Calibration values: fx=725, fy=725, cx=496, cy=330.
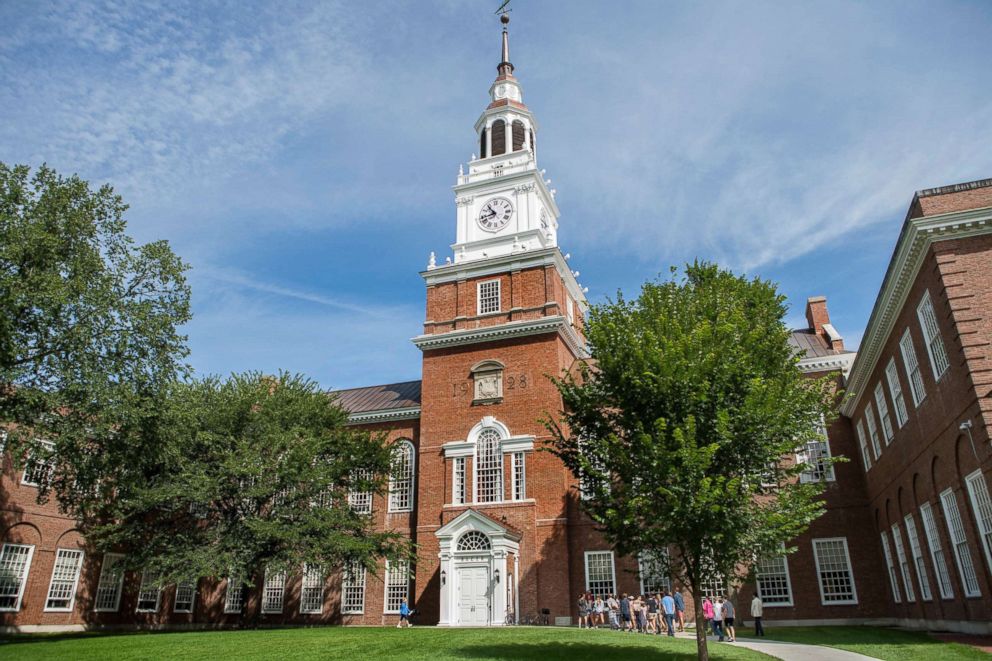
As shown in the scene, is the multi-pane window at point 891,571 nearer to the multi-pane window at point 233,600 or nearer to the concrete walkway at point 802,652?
the concrete walkway at point 802,652

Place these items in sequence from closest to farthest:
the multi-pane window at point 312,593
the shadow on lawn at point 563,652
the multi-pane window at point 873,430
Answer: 1. the shadow on lawn at point 563,652
2. the multi-pane window at point 873,430
3. the multi-pane window at point 312,593

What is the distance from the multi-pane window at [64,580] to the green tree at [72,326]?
36.9 ft

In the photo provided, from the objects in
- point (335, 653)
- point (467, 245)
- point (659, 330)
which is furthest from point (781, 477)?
point (467, 245)

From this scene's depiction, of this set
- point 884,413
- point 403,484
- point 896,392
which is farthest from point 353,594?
point 896,392

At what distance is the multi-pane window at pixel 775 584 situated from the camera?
97.3 ft

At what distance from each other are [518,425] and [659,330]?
55.4ft

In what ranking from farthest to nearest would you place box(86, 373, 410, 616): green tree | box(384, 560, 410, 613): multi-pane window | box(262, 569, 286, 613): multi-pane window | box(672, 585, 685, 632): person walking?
1. box(262, 569, 286, 613): multi-pane window
2. box(384, 560, 410, 613): multi-pane window
3. box(86, 373, 410, 616): green tree
4. box(672, 585, 685, 632): person walking

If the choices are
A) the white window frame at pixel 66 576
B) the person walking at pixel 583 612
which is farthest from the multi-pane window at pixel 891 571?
the white window frame at pixel 66 576

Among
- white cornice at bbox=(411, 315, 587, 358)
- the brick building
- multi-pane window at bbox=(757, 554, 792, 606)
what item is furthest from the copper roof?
multi-pane window at bbox=(757, 554, 792, 606)

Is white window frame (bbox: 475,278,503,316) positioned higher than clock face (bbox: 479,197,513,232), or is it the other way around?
clock face (bbox: 479,197,513,232)

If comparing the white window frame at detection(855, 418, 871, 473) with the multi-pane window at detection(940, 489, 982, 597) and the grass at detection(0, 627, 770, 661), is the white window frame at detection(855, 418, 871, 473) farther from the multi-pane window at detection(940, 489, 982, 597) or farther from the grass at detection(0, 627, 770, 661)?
the grass at detection(0, 627, 770, 661)

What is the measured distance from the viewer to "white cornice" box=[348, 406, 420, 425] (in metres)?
37.5

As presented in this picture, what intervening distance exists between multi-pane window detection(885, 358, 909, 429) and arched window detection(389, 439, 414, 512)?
21062 mm

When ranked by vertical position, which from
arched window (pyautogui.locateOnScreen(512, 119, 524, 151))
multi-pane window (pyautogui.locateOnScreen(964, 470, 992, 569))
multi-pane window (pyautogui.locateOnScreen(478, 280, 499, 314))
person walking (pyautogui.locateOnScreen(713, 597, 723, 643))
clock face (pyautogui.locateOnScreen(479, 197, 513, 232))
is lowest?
person walking (pyautogui.locateOnScreen(713, 597, 723, 643))
